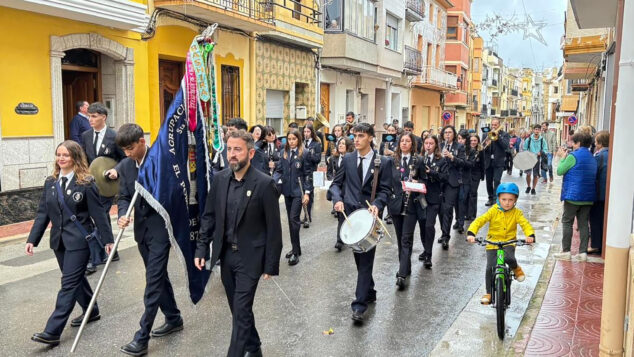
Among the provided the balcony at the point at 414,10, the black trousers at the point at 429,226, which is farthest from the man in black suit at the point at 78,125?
the balcony at the point at 414,10

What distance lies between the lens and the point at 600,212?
848cm

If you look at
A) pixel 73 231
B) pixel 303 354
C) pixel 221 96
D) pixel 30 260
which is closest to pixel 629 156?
pixel 303 354

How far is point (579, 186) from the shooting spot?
26.3 feet

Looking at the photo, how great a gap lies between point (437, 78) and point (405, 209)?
108ft

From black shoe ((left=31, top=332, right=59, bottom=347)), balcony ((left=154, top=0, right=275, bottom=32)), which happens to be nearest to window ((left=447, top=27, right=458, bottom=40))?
balcony ((left=154, top=0, right=275, bottom=32))

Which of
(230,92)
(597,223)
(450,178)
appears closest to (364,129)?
(450,178)

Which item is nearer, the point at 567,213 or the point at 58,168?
the point at 58,168

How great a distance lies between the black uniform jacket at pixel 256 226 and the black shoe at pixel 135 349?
111 centimetres

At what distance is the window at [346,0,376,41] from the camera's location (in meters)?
23.2

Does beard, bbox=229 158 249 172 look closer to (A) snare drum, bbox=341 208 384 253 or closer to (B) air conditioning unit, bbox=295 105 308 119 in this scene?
(A) snare drum, bbox=341 208 384 253

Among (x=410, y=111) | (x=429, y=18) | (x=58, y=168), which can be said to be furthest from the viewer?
(x=429, y=18)

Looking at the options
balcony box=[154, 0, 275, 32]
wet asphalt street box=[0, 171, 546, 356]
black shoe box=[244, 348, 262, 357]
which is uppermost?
balcony box=[154, 0, 275, 32]

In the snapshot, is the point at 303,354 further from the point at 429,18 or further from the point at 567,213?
the point at 429,18

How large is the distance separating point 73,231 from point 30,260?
3.29m
